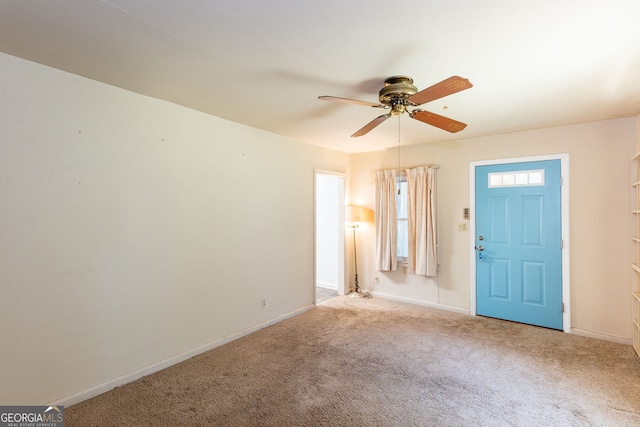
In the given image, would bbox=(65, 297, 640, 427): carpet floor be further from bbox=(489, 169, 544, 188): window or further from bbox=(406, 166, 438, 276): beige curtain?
bbox=(489, 169, 544, 188): window

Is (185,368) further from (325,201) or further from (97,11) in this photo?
(325,201)

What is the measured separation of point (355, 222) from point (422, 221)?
113cm

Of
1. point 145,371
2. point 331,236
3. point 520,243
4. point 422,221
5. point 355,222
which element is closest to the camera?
point 145,371

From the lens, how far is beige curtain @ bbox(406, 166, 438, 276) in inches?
178

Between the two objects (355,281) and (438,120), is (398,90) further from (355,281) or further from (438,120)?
(355,281)

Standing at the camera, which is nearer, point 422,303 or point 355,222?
point 422,303

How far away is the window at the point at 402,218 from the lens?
16.0 ft

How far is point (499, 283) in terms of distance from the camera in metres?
4.10

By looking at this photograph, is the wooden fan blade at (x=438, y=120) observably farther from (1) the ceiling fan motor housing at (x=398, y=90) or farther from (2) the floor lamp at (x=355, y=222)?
(2) the floor lamp at (x=355, y=222)

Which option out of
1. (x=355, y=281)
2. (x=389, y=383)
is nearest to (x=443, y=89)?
(x=389, y=383)

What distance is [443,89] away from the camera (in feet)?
6.35

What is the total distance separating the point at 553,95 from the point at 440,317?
289 cm

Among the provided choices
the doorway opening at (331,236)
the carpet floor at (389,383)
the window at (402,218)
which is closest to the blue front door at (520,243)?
the carpet floor at (389,383)

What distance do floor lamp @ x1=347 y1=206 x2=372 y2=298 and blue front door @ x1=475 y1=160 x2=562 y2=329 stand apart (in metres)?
1.70
